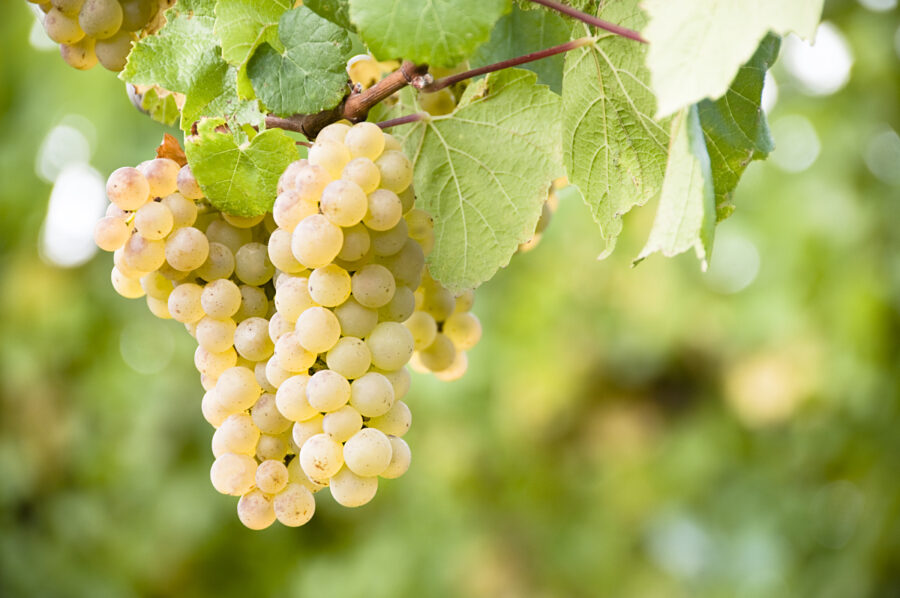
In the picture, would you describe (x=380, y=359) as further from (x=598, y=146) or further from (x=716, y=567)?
(x=716, y=567)

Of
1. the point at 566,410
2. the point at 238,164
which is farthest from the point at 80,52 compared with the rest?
the point at 566,410

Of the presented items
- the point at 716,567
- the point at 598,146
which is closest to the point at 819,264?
the point at 716,567

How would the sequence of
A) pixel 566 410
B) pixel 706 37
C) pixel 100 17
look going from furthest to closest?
pixel 566 410
pixel 100 17
pixel 706 37

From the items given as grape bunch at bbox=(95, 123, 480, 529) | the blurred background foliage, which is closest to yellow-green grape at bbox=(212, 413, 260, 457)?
grape bunch at bbox=(95, 123, 480, 529)

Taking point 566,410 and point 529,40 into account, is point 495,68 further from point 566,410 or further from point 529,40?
point 566,410

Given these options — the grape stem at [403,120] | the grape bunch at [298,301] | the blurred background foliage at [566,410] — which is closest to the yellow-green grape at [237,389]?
the grape bunch at [298,301]

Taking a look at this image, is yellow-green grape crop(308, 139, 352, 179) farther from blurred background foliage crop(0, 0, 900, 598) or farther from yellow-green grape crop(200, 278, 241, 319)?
blurred background foliage crop(0, 0, 900, 598)
